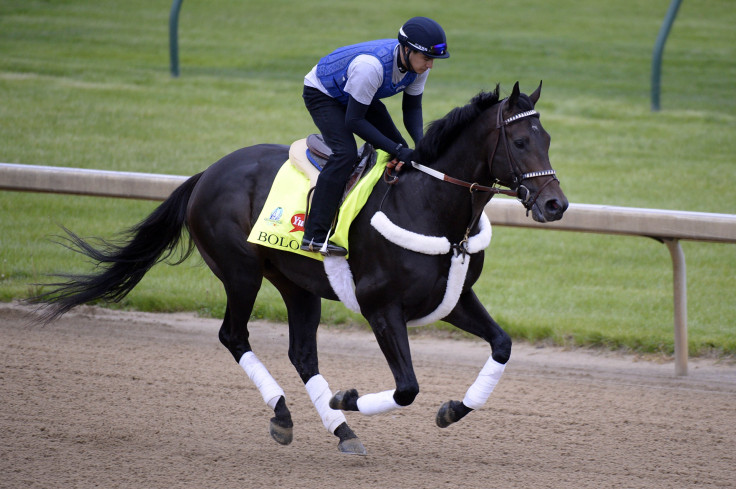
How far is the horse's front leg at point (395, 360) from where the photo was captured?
4.42 meters


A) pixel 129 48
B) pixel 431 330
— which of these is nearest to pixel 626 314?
pixel 431 330

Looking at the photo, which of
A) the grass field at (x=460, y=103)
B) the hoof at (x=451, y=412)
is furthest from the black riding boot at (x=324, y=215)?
the grass field at (x=460, y=103)

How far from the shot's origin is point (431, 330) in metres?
7.23

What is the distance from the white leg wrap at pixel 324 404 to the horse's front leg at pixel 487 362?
57 cm

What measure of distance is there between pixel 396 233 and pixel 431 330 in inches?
116

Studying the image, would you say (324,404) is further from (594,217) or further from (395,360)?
(594,217)

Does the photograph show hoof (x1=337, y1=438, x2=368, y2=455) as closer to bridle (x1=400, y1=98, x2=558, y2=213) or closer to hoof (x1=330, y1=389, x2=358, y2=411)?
hoof (x1=330, y1=389, x2=358, y2=411)

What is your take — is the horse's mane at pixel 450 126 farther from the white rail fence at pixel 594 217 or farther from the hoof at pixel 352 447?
the white rail fence at pixel 594 217

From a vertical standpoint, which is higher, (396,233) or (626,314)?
(396,233)

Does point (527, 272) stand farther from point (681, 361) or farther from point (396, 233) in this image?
point (396, 233)

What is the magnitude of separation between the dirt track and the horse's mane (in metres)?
1.61

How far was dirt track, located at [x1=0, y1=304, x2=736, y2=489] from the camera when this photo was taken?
4438 mm

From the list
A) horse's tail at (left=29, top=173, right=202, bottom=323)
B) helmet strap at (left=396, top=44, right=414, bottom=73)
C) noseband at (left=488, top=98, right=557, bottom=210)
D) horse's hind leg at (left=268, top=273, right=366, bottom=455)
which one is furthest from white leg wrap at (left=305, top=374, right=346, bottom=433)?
helmet strap at (left=396, top=44, right=414, bottom=73)

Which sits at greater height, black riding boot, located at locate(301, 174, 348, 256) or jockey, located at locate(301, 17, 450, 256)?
jockey, located at locate(301, 17, 450, 256)
